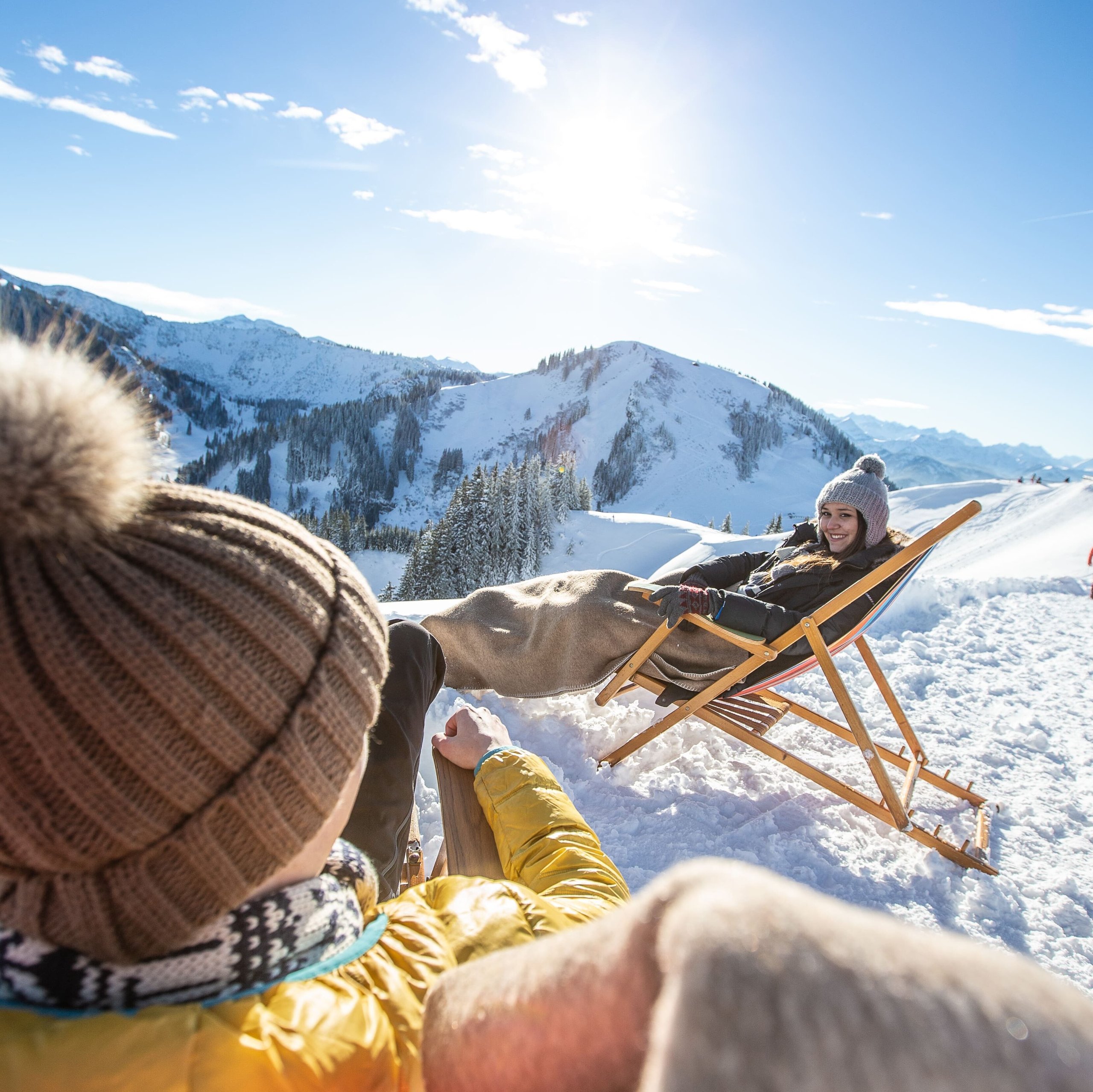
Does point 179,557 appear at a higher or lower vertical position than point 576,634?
higher

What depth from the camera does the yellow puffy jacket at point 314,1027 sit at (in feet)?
2.20

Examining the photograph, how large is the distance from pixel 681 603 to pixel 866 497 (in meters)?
1.46

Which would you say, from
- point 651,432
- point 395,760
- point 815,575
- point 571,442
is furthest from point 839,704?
point 571,442

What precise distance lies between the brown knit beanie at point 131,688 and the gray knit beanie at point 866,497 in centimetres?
376

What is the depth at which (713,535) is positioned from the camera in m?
23.9

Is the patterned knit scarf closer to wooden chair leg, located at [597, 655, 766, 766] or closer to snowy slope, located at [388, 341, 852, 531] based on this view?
wooden chair leg, located at [597, 655, 766, 766]

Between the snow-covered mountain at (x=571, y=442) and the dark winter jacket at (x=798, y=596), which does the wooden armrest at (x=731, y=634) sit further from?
the snow-covered mountain at (x=571, y=442)

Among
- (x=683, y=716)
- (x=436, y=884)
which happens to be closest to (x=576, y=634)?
(x=683, y=716)

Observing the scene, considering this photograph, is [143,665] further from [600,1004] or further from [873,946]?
[873,946]

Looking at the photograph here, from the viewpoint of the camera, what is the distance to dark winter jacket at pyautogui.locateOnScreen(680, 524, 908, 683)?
3492 millimetres

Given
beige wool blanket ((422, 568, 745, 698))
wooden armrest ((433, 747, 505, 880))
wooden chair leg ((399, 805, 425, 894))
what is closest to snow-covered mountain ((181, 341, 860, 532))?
beige wool blanket ((422, 568, 745, 698))

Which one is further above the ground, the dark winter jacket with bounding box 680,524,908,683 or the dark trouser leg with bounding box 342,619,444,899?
the dark winter jacket with bounding box 680,524,908,683

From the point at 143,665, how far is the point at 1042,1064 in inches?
32.4

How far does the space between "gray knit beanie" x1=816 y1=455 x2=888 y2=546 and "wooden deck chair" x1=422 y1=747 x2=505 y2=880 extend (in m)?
2.95
